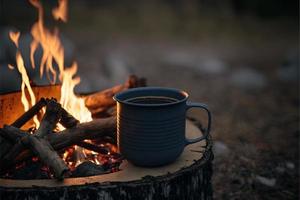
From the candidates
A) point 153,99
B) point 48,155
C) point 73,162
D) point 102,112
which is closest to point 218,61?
point 102,112

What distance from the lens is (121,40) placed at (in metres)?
10.3

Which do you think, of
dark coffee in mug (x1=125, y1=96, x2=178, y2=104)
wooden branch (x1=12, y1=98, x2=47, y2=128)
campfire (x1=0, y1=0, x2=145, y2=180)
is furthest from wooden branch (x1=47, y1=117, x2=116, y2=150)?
wooden branch (x1=12, y1=98, x2=47, y2=128)

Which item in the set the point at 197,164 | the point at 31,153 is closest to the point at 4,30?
the point at 31,153

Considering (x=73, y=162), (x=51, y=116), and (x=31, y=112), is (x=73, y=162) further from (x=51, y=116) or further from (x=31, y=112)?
(x=31, y=112)

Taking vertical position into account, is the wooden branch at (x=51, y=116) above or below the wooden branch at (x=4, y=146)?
above

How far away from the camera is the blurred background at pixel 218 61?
4727 mm

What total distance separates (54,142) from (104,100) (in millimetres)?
939

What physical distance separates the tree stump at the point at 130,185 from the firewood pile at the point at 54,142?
0.39 ft

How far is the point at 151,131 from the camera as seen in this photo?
8.39ft

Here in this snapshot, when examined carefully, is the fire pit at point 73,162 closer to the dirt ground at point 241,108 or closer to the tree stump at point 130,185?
the tree stump at point 130,185

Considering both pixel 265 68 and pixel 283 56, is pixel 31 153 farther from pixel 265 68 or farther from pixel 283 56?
pixel 283 56

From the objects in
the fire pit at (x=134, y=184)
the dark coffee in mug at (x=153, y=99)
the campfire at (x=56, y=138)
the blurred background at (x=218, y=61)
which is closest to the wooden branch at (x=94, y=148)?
the campfire at (x=56, y=138)

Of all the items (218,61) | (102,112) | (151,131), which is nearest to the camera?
(151,131)

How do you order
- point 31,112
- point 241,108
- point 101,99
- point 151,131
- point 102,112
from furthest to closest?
1. point 241,108
2. point 102,112
3. point 101,99
4. point 31,112
5. point 151,131
